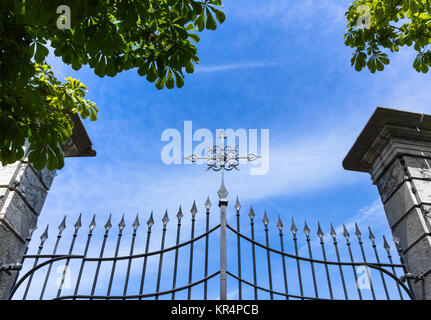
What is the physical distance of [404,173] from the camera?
13.4 ft

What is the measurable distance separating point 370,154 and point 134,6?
412 centimetres

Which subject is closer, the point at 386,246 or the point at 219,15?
the point at 219,15

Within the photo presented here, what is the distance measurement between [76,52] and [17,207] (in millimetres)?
2361

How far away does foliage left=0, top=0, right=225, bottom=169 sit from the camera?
2051mm

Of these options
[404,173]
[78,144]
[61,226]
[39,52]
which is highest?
[78,144]

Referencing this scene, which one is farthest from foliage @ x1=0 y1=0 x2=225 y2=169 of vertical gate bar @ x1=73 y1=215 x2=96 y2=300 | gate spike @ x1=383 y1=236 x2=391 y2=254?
gate spike @ x1=383 y1=236 x2=391 y2=254

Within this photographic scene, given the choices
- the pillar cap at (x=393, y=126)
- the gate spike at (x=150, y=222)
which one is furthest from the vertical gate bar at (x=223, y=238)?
the pillar cap at (x=393, y=126)

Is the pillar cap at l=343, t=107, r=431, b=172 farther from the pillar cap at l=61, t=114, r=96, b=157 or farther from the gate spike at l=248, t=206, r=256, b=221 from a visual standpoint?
the pillar cap at l=61, t=114, r=96, b=157

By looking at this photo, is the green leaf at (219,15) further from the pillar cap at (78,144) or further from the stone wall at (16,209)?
the stone wall at (16,209)

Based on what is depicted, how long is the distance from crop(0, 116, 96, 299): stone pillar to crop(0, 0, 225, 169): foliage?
1.44m

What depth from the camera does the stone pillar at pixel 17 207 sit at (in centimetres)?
346

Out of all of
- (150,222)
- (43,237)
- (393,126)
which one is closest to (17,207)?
(43,237)

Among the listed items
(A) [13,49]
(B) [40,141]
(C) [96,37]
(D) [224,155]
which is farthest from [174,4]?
(D) [224,155]

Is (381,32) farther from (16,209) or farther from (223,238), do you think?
(16,209)
